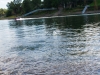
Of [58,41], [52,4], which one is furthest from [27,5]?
[58,41]

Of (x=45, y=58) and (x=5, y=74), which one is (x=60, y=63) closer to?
(x=45, y=58)

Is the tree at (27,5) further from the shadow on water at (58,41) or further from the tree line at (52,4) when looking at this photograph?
the shadow on water at (58,41)

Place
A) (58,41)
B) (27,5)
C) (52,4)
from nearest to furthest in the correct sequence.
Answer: (58,41), (52,4), (27,5)

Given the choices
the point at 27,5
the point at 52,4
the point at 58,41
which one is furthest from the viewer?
the point at 27,5

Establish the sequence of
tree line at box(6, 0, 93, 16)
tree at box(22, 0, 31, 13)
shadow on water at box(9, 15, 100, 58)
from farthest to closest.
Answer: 1. tree at box(22, 0, 31, 13)
2. tree line at box(6, 0, 93, 16)
3. shadow on water at box(9, 15, 100, 58)

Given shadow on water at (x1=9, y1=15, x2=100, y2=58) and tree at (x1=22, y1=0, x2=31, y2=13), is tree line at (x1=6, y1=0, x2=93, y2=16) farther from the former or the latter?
shadow on water at (x1=9, y1=15, x2=100, y2=58)

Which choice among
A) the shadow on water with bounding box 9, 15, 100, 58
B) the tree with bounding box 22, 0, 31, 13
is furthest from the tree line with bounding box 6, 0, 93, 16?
the shadow on water with bounding box 9, 15, 100, 58

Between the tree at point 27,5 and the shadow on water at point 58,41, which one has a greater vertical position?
the tree at point 27,5

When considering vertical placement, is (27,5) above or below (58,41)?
above

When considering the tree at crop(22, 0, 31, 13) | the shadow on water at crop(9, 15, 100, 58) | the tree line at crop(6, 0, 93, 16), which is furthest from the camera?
the tree at crop(22, 0, 31, 13)

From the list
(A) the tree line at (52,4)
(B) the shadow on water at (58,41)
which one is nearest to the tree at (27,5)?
(A) the tree line at (52,4)

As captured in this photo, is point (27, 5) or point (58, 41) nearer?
point (58, 41)

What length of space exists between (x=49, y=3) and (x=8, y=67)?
525 feet

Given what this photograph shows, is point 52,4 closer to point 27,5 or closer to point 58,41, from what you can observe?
point 27,5
